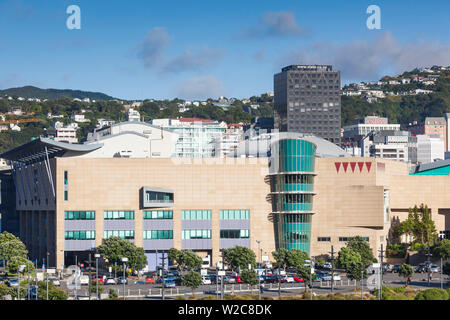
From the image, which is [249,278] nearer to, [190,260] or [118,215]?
[190,260]

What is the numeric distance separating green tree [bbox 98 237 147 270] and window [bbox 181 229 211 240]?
14.2m

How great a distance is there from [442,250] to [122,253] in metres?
55.3

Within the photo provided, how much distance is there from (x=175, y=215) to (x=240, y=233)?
1286cm

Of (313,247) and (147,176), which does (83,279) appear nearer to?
(147,176)

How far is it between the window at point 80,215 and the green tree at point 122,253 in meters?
9.71

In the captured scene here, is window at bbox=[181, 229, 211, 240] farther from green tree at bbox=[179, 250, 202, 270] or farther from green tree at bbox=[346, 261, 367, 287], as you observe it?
green tree at bbox=[346, 261, 367, 287]

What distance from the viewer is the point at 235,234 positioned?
520ft

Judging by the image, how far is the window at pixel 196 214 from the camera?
516ft

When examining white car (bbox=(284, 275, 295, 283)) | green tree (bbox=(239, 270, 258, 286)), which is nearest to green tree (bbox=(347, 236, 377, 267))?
white car (bbox=(284, 275, 295, 283))

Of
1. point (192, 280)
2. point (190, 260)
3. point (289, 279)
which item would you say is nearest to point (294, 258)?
point (289, 279)
